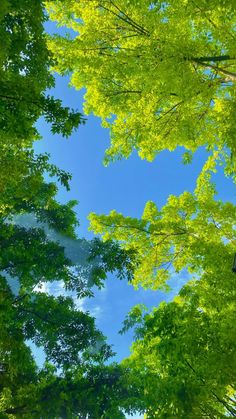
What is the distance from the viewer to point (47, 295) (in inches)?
486

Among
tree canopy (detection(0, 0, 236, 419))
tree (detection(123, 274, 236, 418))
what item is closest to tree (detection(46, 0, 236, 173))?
tree canopy (detection(0, 0, 236, 419))

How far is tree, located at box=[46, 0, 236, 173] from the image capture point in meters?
7.28

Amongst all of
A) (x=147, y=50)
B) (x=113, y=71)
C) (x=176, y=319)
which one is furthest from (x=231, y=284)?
(x=113, y=71)

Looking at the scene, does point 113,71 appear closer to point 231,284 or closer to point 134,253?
point 134,253

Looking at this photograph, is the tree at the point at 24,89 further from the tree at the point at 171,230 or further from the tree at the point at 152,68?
the tree at the point at 171,230

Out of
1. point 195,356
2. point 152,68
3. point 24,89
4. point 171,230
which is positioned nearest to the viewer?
point 24,89

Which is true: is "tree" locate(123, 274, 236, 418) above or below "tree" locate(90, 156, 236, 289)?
below

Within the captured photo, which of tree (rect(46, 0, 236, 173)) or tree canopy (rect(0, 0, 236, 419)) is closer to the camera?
tree canopy (rect(0, 0, 236, 419))

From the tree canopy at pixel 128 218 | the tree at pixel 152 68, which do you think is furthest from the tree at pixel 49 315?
the tree at pixel 152 68

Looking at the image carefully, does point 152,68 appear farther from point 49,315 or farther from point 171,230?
point 49,315

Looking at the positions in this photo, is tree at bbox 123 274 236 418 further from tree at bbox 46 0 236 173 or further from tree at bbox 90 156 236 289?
tree at bbox 46 0 236 173

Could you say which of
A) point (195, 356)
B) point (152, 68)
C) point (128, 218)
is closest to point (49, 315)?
point (128, 218)

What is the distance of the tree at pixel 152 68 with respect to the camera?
23.9 feet

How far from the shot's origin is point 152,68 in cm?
773
